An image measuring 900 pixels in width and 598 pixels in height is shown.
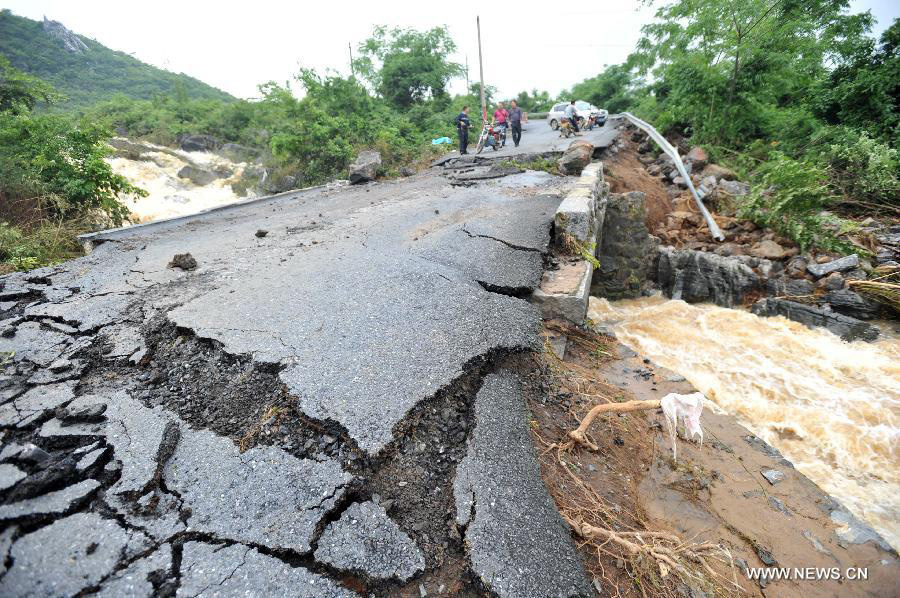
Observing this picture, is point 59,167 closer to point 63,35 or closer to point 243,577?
point 243,577

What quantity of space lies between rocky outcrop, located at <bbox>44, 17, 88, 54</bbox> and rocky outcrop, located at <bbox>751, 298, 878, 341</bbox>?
5280 centimetres

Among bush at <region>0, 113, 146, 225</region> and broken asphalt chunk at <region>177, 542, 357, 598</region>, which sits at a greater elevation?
bush at <region>0, 113, 146, 225</region>

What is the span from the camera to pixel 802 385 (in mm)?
4219

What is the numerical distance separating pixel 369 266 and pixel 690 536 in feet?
11.2

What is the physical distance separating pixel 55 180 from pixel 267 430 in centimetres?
756

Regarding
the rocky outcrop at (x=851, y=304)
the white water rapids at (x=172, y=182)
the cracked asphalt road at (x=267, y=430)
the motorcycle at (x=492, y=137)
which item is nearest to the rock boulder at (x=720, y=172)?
the rocky outcrop at (x=851, y=304)

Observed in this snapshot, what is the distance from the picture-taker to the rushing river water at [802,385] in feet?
10.5

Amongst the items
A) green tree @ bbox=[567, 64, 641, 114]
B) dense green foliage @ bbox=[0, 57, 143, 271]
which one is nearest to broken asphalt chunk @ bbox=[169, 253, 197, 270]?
dense green foliage @ bbox=[0, 57, 143, 271]

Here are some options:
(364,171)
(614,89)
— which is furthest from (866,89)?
(614,89)

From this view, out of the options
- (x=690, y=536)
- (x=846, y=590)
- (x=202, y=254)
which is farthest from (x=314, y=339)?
→ (x=846, y=590)

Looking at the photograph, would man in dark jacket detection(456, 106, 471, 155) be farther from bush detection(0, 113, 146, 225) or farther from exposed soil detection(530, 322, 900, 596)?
exposed soil detection(530, 322, 900, 596)

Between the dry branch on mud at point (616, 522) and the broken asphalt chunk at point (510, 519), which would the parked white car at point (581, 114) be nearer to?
the dry branch on mud at point (616, 522)

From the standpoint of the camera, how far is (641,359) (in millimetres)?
4234

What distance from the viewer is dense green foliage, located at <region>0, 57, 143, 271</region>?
19.1 feet
